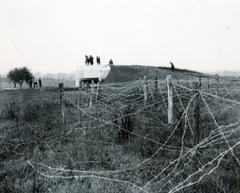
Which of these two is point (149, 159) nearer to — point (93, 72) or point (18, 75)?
point (93, 72)

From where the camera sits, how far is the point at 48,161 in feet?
22.1

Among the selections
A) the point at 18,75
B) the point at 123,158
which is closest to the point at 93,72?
the point at 123,158

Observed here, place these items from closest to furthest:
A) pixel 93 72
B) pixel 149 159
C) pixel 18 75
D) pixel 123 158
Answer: pixel 149 159 < pixel 123 158 < pixel 93 72 < pixel 18 75

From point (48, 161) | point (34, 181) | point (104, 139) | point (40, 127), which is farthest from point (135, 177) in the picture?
point (40, 127)

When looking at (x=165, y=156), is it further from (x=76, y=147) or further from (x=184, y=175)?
(x=76, y=147)

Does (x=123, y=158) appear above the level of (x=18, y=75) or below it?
below

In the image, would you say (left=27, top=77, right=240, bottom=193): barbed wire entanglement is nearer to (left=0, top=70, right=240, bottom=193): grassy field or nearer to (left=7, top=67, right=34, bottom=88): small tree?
(left=0, top=70, right=240, bottom=193): grassy field

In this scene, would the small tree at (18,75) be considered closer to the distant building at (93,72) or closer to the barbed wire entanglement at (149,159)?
the distant building at (93,72)

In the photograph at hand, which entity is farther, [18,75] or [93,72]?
[18,75]

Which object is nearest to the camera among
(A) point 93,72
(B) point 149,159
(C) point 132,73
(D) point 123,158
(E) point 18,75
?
(B) point 149,159

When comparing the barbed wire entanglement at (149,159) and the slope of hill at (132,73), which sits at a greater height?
the slope of hill at (132,73)

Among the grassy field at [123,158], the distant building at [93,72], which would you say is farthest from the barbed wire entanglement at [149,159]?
the distant building at [93,72]

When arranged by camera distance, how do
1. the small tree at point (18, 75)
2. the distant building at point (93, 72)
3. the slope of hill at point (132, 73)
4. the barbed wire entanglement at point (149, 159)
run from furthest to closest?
the small tree at point (18, 75) < the distant building at point (93, 72) < the slope of hill at point (132, 73) < the barbed wire entanglement at point (149, 159)

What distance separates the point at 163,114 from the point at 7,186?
24.9 feet
